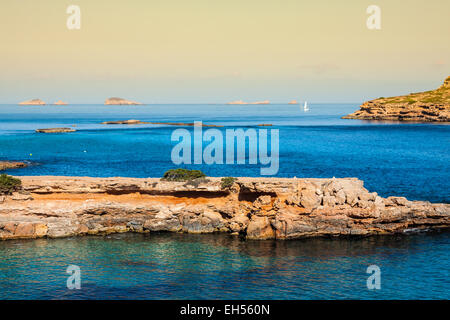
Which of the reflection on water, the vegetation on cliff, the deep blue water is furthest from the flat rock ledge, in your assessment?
the deep blue water

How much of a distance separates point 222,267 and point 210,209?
1028cm

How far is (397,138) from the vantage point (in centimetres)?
13500

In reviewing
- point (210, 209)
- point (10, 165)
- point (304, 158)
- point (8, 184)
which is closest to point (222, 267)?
point (210, 209)

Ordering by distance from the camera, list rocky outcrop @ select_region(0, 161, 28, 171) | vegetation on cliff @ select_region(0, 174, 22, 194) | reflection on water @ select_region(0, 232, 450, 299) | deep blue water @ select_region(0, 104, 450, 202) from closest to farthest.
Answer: reflection on water @ select_region(0, 232, 450, 299)
vegetation on cliff @ select_region(0, 174, 22, 194)
deep blue water @ select_region(0, 104, 450, 202)
rocky outcrop @ select_region(0, 161, 28, 171)

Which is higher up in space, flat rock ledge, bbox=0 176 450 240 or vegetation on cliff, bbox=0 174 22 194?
vegetation on cliff, bbox=0 174 22 194

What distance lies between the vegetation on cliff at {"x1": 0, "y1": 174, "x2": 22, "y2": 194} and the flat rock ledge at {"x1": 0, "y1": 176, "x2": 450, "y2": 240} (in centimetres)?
60

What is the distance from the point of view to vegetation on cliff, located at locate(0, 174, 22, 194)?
135ft

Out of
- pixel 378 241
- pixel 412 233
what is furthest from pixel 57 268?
pixel 412 233

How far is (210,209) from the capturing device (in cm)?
4259

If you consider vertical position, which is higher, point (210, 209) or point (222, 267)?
point (210, 209)

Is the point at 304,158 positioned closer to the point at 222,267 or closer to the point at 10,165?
the point at 10,165

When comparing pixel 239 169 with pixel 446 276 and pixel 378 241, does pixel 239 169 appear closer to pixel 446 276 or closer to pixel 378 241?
pixel 378 241

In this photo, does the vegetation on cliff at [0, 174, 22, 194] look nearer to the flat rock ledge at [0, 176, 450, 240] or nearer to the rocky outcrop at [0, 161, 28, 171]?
the flat rock ledge at [0, 176, 450, 240]
